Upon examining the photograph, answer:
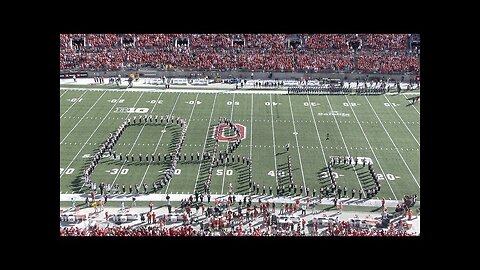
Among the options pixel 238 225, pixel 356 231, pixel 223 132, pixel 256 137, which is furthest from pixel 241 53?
pixel 356 231

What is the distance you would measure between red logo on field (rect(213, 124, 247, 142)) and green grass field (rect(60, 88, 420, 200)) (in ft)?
1.53

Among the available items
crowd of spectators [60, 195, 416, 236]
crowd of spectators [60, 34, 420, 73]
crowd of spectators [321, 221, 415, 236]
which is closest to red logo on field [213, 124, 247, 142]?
crowd of spectators [60, 195, 416, 236]

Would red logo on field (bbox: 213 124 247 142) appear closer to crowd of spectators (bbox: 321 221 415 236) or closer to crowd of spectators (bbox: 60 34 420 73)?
crowd of spectators (bbox: 321 221 415 236)

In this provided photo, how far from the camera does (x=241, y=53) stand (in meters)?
55.7

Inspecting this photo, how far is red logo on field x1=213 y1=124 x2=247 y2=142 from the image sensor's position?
112ft

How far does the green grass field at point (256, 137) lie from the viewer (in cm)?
2894

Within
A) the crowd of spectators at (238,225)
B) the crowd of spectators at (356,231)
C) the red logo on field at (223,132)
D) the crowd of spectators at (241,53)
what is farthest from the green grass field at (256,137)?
the crowd of spectators at (241,53)

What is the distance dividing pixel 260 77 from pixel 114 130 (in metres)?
18.4

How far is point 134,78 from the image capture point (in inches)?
1905

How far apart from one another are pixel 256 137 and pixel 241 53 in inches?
895

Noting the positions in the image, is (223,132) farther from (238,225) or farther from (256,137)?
(238,225)

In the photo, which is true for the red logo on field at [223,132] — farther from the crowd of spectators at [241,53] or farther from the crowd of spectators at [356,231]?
the crowd of spectators at [241,53]

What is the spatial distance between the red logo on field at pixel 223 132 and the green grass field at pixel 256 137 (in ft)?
1.53

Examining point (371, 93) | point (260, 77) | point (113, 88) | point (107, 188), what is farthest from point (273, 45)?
point (107, 188)
